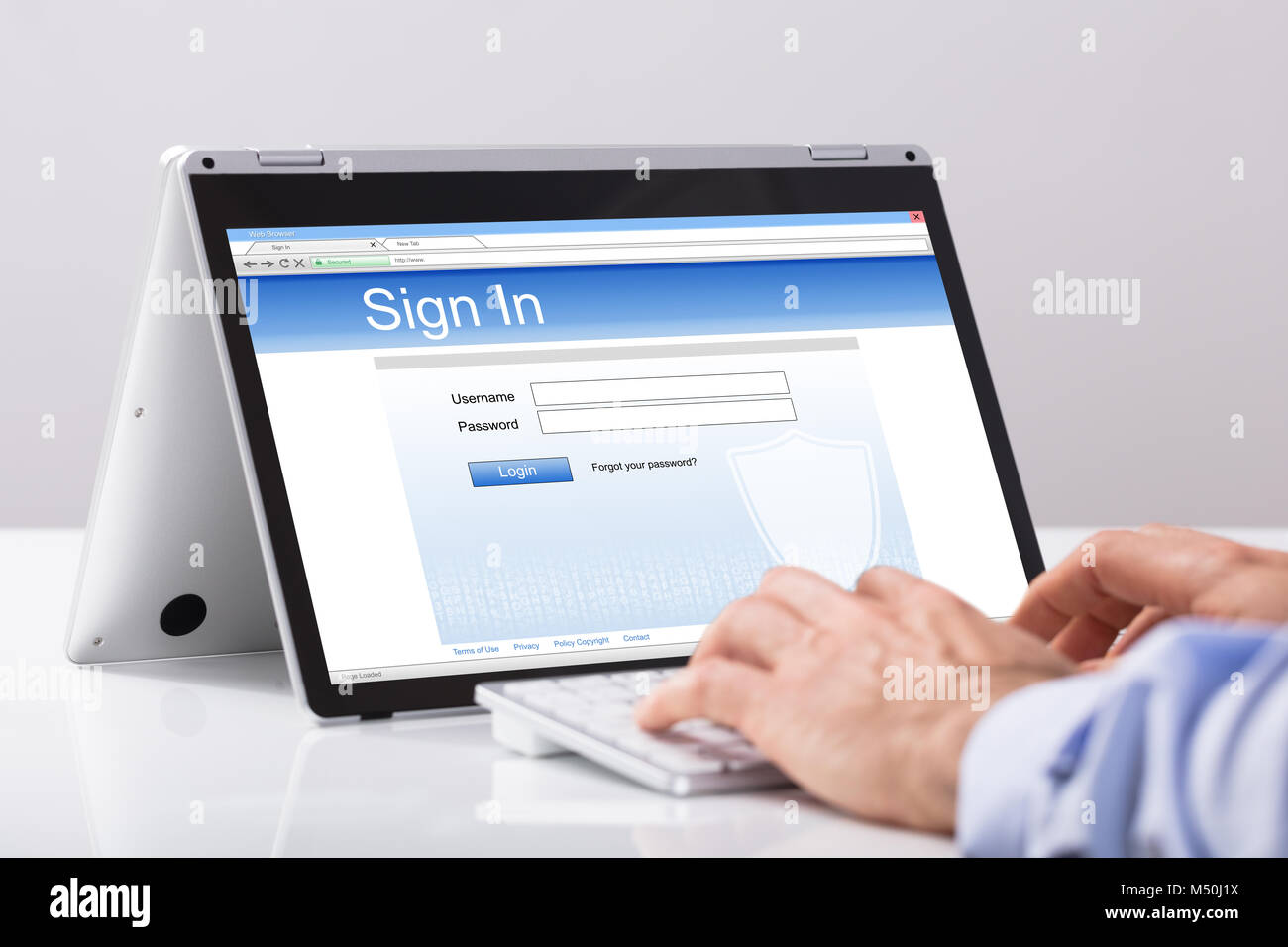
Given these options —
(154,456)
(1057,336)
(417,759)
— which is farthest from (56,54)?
(417,759)

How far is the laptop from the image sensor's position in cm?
81

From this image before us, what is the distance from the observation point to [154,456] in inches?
35.0

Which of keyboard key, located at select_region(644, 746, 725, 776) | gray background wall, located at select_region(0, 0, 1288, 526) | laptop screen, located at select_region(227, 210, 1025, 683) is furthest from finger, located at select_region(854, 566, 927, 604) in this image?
gray background wall, located at select_region(0, 0, 1288, 526)

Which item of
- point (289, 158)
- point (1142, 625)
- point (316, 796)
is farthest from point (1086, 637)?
point (289, 158)

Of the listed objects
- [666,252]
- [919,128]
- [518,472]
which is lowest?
[518,472]

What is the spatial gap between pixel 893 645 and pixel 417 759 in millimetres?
250

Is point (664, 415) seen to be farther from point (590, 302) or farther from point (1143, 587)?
point (1143, 587)

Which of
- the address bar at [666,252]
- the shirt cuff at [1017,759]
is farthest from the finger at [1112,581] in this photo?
the address bar at [666,252]

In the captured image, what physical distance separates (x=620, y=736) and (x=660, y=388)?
1.15 feet

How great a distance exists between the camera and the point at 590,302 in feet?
3.00

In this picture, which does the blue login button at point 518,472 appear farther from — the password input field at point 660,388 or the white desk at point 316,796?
the white desk at point 316,796

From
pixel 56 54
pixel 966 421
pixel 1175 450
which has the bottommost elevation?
pixel 1175 450
